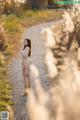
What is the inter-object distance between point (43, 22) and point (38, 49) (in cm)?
1075

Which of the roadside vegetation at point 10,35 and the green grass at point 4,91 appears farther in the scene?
the roadside vegetation at point 10,35

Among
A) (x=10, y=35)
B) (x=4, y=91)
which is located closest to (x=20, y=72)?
(x=4, y=91)

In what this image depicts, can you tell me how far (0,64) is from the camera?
44.8 ft

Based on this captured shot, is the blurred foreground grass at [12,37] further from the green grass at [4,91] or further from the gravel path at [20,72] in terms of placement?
the gravel path at [20,72]

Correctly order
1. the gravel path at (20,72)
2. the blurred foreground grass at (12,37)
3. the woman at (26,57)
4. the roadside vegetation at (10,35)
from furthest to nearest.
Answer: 1. the roadside vegetation at (10,35)
2. the blurred foreground grass at (12,37)
3. the woman at (26,57)
4. the gravel path at (20,72)

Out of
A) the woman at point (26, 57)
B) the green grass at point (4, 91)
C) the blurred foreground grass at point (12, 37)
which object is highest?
the woman at point (26, 57)

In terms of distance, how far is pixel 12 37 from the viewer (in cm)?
1984

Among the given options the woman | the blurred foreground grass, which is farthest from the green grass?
the woman

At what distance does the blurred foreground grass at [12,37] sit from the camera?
10.1 m

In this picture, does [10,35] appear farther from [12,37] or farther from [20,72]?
[20,72]

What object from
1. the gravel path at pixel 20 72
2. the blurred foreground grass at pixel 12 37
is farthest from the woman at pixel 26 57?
the blurred foreground grass at pixel 12 37

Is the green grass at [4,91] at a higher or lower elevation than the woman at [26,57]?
lower

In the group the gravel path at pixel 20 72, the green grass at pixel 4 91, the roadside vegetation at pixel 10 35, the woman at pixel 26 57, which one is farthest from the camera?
the roadside vegetation at pixel 10 35

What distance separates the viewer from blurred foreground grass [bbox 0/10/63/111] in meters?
10.1
